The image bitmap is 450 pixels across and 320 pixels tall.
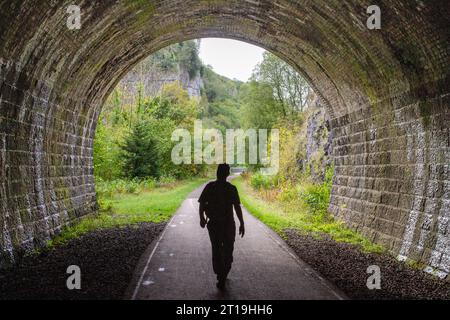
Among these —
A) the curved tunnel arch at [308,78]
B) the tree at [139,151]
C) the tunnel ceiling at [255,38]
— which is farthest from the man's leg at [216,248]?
the tree at [139,151]

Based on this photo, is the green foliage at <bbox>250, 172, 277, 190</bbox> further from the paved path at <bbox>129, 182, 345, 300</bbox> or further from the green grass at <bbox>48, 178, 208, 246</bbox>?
the paved path at <bbox>129, 182, 345, 300</bbox>

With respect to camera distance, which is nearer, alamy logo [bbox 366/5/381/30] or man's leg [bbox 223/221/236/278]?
man's leg [bbox 223/221/236/278]

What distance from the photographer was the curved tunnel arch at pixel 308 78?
8406 millimetres

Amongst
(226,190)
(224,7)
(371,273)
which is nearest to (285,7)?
(224,7)

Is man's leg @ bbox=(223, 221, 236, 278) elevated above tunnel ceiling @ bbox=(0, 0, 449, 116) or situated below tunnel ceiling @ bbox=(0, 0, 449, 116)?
below

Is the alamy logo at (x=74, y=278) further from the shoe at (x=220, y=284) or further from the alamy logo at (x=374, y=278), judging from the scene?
the alamy logo at (x=374, y=278)

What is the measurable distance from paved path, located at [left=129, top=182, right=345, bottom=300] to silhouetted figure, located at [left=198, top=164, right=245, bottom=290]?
1.20 ft

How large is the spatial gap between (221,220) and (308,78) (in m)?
10.00

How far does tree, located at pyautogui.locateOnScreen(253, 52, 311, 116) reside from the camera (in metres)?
41.8

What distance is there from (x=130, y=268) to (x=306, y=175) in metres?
14.5

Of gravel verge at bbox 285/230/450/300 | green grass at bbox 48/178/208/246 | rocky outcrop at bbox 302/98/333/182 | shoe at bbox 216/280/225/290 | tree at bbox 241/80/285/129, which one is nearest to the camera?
shoe at bbox 216/280/225/290

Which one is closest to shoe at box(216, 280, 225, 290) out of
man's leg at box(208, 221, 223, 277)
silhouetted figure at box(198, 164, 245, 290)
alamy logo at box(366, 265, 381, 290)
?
silhouetted figure at box(198, 164, 245, 290)

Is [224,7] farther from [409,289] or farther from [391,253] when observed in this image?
[409,289]

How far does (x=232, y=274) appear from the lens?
7672mm
